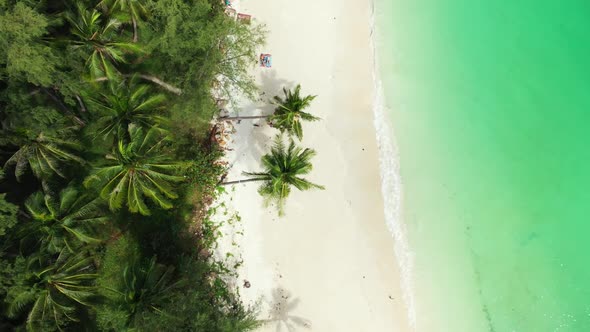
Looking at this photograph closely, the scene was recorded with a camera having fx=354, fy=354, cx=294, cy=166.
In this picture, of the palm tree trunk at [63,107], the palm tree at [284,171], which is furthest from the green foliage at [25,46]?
the palm tree at [284,171]

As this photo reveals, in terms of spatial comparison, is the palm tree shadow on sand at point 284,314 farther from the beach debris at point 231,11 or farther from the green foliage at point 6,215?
the beach debris at point 231,11

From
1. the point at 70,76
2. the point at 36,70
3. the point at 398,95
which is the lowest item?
the point at 36,70

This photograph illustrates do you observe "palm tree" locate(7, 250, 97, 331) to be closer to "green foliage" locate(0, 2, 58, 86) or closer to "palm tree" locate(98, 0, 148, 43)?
"green foliage" locate(0, 2, 58, 86)

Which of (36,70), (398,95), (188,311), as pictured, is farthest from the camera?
(398,95)

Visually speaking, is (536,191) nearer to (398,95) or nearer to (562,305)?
(562,305)

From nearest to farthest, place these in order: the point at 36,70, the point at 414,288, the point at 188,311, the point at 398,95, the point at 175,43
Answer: the point at 36,70 < the point at 188,311 < the point at 175,43 < the point at 414,288 < the point at 398,95

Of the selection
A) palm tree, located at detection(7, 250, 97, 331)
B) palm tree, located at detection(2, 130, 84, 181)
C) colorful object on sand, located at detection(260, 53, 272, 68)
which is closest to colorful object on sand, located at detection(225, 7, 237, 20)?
colorful object on sand, located at detection(260, 53, 272, 68)

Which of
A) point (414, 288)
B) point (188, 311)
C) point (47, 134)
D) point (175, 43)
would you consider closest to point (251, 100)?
point (175, 43)

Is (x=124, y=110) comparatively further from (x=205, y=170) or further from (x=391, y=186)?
(x=391, y=186)
